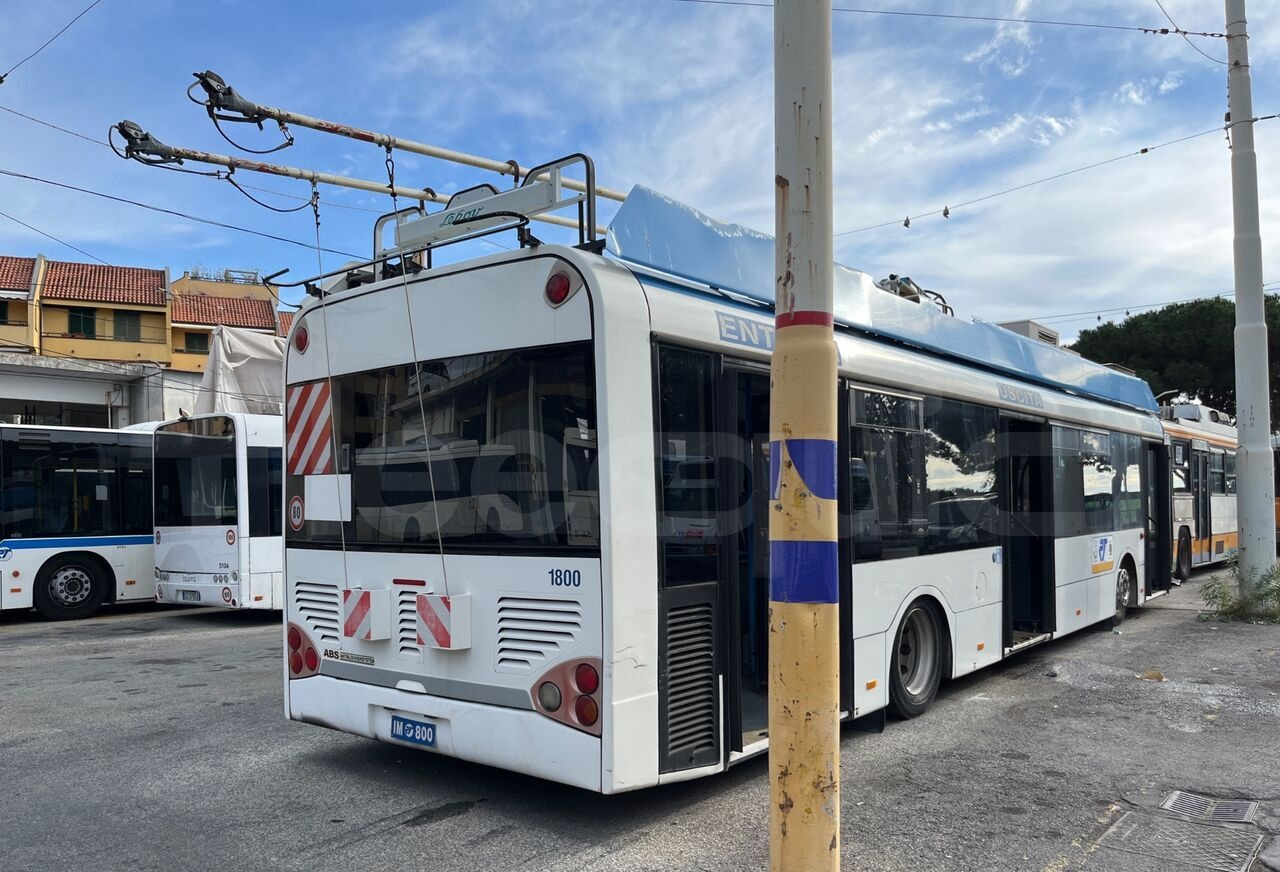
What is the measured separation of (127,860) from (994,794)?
4.45m

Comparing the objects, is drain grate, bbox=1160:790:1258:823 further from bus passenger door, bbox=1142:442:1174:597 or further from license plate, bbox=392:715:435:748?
bus passenger door, bbox=1142:442:1174:597

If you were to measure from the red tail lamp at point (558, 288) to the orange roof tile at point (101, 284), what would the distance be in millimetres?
52478

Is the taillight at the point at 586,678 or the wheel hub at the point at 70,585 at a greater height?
the taillight at the point at 586,678

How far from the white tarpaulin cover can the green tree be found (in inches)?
1191

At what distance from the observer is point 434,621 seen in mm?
4949

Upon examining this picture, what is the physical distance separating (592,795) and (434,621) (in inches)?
52.4

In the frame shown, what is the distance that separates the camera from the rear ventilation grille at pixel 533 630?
4.49 meters

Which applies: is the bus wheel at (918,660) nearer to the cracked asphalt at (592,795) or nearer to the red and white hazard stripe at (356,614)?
the cracked asphalt at (592,795)

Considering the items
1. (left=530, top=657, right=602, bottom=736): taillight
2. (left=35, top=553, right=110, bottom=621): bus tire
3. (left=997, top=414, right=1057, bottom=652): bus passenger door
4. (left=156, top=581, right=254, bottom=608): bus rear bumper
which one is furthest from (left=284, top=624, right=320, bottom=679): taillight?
(left=35, top=553, right=110, bottom=621): bus tire

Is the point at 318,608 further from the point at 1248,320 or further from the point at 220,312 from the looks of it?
the point at 220,312

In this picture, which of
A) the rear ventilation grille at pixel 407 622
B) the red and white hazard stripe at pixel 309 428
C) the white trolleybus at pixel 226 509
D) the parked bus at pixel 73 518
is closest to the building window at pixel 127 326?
the parked bus at pixel 73 518

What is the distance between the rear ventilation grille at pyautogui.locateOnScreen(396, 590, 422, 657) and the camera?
16.9 ft

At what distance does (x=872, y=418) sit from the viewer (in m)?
6.39

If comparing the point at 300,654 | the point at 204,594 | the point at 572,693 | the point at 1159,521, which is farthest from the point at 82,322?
the point at 572,693
